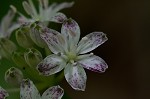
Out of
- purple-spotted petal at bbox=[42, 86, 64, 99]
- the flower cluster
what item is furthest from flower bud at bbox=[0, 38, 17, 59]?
purple-spotted petal at bbox=[42, 86, 64, 99]

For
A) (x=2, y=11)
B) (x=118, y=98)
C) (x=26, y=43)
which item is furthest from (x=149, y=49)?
(x=26, y=43)

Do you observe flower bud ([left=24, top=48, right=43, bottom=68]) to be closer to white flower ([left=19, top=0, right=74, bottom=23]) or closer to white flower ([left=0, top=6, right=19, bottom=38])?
white flower ([left=19, top=0, right=74, bottom=23])

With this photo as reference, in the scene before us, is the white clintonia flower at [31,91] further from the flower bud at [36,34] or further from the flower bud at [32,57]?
the flower bud at [36,34]

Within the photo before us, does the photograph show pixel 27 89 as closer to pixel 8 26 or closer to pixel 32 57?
pixel 32 57

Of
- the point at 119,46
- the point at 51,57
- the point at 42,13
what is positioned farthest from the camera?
the point at 119,46

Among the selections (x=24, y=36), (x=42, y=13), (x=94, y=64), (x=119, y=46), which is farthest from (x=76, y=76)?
(x=119, y=46)

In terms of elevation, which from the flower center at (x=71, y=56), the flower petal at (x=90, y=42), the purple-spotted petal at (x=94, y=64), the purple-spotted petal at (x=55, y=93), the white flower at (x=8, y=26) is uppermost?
the white flower at (x=8, y=26)

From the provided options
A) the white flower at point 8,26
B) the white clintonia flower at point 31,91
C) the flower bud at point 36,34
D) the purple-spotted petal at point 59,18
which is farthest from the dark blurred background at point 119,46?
the white clintonia flower at point 31,91
